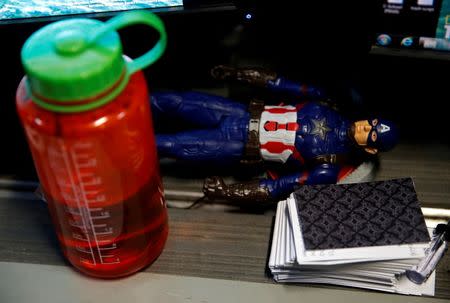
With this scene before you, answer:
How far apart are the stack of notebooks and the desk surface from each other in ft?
0.07

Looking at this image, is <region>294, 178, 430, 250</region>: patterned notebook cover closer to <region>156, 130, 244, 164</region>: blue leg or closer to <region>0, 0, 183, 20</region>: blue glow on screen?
<region>156, 130, 244, 164</region>: blue leg

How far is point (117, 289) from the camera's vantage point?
692mm

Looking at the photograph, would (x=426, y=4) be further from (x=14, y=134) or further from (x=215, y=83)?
(x=14, y=134)

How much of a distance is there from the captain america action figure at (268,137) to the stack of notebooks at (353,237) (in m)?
0.07

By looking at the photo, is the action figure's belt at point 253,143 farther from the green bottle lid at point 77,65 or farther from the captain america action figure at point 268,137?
the green bottle lid at point 77,65

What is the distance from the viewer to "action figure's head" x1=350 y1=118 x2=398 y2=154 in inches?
29.9

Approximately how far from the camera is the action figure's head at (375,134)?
760mm

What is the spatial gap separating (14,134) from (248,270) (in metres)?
0.47

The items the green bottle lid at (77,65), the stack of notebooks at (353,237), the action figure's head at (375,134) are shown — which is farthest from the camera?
the action figure's head at (375,134)

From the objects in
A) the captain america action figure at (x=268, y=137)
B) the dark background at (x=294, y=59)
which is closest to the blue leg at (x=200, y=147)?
the captain america action figure at (x=268, y=137)

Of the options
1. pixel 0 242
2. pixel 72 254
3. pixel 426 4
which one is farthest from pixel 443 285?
pixel 0 242

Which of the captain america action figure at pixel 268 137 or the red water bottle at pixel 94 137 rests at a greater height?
the red water bottle at pixel 94 137

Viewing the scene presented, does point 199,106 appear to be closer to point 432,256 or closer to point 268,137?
point 268,137

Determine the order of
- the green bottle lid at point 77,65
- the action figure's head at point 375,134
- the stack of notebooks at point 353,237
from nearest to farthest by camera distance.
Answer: the green bottle lid at point 77,65
the stack of notebooks at point 353,237
the action figure's head at point 375,134
